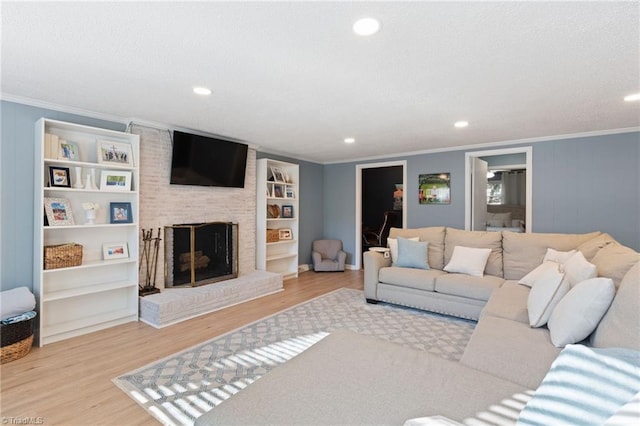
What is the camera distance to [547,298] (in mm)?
2088

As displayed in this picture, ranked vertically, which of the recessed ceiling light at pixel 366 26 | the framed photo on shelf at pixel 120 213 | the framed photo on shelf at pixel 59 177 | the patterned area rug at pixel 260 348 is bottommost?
the patterned area rug at pixel 260 348

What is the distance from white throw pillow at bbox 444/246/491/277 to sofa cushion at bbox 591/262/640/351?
200 cm

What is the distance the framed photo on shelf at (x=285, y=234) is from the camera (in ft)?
18.2

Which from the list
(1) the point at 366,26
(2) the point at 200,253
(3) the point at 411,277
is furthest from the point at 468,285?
(2) the point at 200,253

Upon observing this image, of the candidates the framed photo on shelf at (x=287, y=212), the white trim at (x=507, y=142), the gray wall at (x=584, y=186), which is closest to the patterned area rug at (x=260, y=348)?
the framed photo on shelf at (x=287, y=212)

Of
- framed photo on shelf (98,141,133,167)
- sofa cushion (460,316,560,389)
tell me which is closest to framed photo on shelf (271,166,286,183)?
framed photo on shelf (98,141,133,167)

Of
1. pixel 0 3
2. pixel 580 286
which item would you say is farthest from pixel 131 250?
pixel 580 286

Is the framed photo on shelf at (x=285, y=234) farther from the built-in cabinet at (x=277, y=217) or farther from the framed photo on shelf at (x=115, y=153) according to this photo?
the framed photo on shelf at (x=115, y=153)

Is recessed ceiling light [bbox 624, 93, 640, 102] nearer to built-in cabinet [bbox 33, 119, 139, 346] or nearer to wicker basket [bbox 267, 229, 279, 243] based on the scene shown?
wicker basket [bbox 267, 229, 279, 243]

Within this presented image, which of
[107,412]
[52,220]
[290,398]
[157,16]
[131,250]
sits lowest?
[107,412]

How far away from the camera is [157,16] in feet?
5.41

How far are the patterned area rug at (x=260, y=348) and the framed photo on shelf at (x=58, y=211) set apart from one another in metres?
1.71

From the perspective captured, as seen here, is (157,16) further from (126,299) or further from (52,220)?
(126,299)

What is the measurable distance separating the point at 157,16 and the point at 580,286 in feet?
9.25
